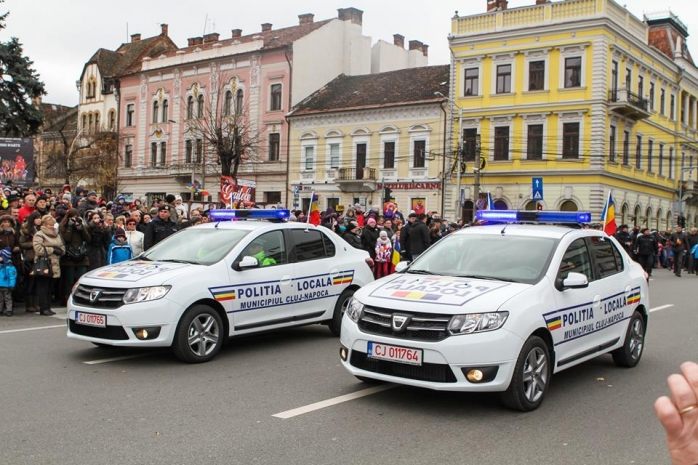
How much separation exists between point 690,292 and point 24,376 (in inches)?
677

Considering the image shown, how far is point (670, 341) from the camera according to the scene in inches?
415

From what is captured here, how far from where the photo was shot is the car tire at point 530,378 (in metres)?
6.28

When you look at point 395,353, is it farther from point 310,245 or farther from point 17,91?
point 17,91

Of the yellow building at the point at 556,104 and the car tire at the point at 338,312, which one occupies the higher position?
the yellow building at the point at 556,104

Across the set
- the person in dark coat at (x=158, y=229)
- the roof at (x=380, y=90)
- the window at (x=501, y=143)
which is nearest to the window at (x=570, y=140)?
the window at (x=501, y=143)

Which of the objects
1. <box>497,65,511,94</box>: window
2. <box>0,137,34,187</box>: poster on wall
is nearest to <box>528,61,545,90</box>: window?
<box>497,65,511,94</box>: window

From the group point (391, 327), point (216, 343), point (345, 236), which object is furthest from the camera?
point (345, 236)

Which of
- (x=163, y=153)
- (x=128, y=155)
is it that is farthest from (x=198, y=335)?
(x=128, y=155)

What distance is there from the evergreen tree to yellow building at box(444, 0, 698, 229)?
21572 millimetres

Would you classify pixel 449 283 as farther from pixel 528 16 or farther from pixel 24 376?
pixel 528 16

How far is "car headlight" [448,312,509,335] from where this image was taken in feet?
20.1

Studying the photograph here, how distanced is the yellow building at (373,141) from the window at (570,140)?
22.5 feet

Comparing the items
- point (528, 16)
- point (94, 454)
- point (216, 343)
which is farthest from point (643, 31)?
point (94, 454)

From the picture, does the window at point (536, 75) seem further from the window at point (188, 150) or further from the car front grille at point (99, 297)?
the car front grille at point (99, 297)
